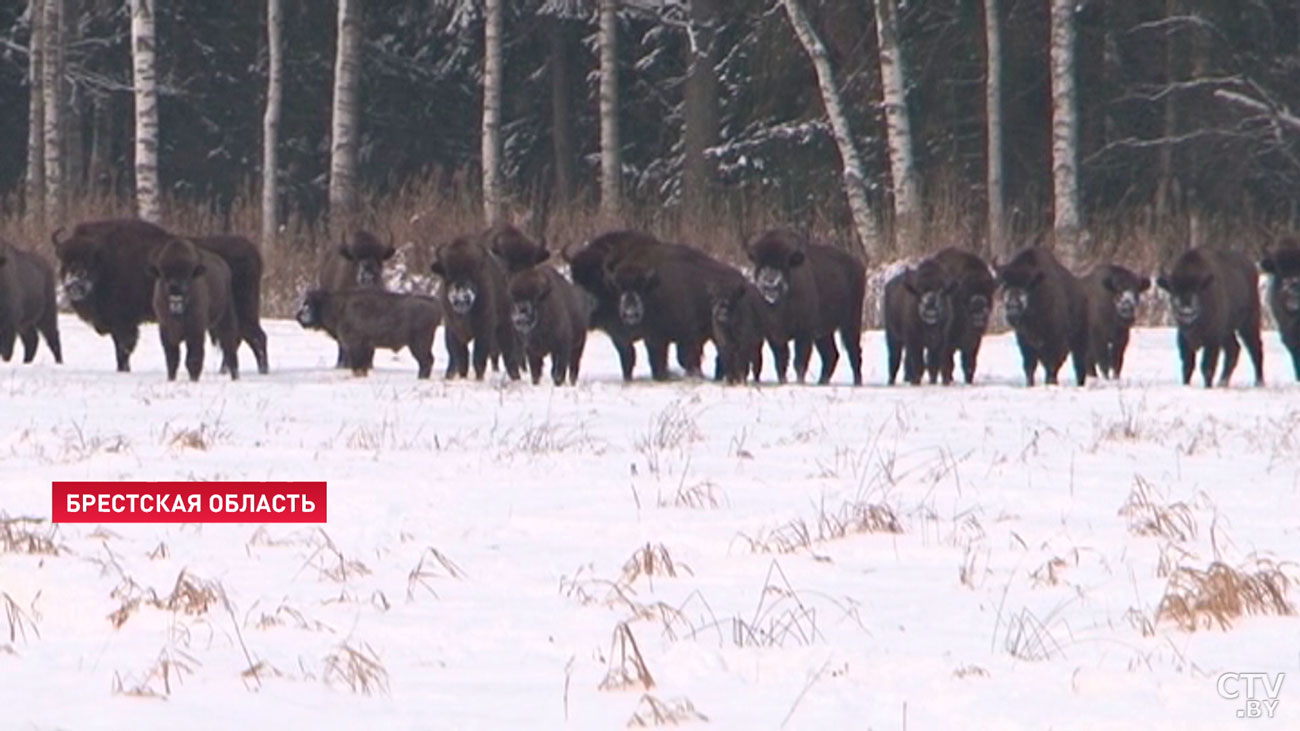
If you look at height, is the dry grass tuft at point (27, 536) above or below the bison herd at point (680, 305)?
below

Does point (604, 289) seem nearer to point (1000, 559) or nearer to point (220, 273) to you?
point (220, 273)

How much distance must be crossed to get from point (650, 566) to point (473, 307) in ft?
40.8

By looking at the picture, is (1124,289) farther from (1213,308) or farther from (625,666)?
(625,666)

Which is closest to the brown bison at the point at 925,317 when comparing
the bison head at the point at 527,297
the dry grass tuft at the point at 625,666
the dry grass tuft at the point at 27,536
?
the bison head at the point at 527,297

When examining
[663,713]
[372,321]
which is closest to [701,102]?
[372,321]

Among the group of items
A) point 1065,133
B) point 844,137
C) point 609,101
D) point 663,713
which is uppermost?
point 609,101

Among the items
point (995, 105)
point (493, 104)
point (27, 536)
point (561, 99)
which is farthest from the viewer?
point (561, 99)

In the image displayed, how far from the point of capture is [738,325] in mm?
22438

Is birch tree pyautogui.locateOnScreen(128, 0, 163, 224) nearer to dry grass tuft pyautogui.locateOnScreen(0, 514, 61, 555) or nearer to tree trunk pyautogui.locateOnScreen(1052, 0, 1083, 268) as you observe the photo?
tree trunk pyautogui.locateOnScreen(1052, 0, 1083, 268)

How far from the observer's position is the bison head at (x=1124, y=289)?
24125 millimetres

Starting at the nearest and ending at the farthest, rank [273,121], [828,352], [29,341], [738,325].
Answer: [738,325] < [828,352] < [29,341] < [273,121]

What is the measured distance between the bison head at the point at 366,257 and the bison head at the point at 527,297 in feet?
14.0

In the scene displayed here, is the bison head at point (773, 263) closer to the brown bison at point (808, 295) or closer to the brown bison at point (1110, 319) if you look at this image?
the brown bison at point (808, 295)

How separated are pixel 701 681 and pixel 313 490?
406 cm
